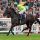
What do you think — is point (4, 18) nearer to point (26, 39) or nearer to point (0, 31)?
point (0, 31)

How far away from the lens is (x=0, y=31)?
1369 centimetres

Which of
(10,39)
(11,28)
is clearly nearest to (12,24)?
(11,28)

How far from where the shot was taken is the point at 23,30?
1314 centimetres

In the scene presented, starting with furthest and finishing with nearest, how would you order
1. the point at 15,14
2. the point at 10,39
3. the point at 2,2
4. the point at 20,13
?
the point at 2,2 → the point at 20,13 → the point at 15,14 → the point at 10,39

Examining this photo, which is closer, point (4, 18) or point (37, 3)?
point (4, 18)

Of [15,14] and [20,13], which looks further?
[20,13]

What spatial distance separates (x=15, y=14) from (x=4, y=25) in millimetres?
1684

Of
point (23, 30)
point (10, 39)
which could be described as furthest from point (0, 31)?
point (10, 39)

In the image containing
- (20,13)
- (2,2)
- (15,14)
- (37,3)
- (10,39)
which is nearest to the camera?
(10,39)

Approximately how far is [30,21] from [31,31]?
3.21ft

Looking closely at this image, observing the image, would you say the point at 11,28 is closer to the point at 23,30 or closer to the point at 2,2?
the point at 23,30

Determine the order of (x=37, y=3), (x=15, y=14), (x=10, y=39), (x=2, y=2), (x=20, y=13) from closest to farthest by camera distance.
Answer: (x=10, y=39), (x=15, y=14), (x=20, y=13), (x=37, y=3), (x=2, y=2)

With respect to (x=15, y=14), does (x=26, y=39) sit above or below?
below

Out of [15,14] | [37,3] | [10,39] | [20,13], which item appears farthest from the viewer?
[37,3]
